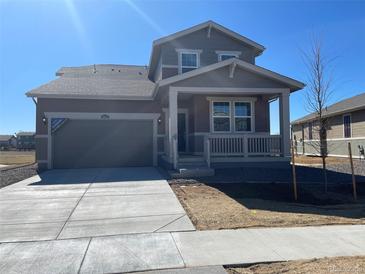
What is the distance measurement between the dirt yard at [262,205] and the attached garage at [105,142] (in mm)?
6449

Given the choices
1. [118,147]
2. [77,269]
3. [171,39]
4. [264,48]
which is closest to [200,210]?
[77,269]

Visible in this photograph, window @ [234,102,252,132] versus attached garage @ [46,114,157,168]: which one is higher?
window @ [234,102,252,132]

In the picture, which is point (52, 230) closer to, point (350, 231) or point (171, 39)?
point (350, 231)

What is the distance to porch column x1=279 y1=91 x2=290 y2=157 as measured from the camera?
14.0m

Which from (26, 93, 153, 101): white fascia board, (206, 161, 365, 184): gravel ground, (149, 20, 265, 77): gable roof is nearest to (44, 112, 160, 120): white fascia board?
(26, 93, 153, 101): white fascia board

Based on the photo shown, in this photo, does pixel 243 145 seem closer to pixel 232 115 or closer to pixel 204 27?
pixel 232 115

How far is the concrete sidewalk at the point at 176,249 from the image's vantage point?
14.3ft

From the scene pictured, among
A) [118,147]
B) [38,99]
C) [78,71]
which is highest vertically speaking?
[78,71]

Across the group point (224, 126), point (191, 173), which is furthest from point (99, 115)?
point (191, 173)

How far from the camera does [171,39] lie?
17078 millimetres

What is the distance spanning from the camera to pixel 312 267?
4.21 m

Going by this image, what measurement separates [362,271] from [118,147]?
46.9 feet

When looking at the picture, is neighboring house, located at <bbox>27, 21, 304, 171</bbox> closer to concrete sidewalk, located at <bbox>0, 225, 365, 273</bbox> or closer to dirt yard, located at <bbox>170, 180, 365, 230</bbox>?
dirt yard, located at <bbox>170, 180, 365, 230</bbox>

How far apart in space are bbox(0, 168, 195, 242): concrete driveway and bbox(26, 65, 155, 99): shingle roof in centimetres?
647
